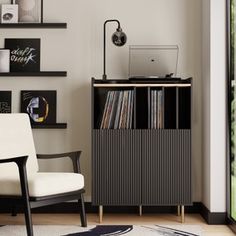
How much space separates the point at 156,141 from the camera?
3.80m

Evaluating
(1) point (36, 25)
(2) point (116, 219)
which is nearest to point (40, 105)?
(1) point (36, 25)

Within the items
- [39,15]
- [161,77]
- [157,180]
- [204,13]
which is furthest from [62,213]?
[204,13]

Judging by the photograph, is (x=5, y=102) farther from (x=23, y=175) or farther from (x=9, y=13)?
(x=23, y=175)

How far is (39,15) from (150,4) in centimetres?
96

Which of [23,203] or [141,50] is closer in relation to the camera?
[23,203]

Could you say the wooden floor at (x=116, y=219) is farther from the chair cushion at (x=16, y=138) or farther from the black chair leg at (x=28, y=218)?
the black chair leg at (x=28, y=218)

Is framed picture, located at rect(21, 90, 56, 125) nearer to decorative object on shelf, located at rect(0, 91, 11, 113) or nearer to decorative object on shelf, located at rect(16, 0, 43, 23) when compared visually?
decorative object on shelf, located at rect(0, 91, 11, 113)

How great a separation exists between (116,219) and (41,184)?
1.02 meters

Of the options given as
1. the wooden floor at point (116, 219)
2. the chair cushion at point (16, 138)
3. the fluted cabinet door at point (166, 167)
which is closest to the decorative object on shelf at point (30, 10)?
the chair cushion at point (16, 138)

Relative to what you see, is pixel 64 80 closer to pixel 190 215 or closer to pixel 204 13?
pixel 204 13

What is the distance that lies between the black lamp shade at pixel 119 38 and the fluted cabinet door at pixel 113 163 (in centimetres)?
73

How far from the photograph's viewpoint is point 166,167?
3.79m

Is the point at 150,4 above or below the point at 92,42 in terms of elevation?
above

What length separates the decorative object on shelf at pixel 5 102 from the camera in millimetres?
4191
